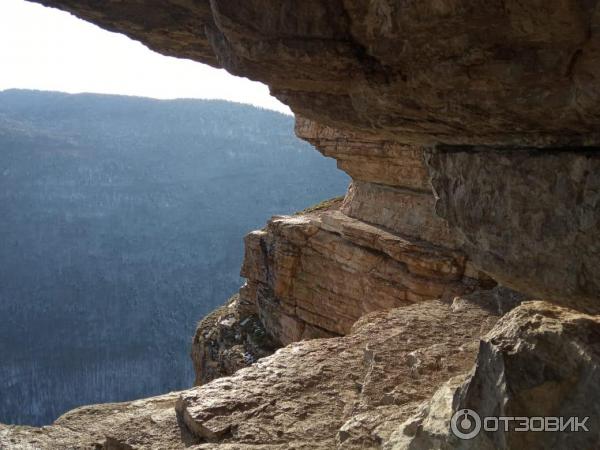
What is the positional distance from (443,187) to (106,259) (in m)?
160

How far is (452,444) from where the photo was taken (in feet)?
16.8

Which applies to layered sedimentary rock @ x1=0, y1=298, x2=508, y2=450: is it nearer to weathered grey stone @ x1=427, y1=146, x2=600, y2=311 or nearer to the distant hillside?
weathered grey stone @ x1=427, y1=146, x2=600, y2=311

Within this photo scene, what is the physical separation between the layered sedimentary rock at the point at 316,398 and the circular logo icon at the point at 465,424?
4.19 feet

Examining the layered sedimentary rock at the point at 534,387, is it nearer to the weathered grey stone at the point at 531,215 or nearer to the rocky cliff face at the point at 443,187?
the rocky cliff face at the point at 443,187

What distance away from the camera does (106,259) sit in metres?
155

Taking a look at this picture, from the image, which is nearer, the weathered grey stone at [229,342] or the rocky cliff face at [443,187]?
the rocky cliff face at [443,187]

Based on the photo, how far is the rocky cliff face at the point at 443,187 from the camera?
4051mm

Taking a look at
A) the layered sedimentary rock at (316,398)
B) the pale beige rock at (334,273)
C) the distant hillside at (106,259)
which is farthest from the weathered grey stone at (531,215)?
the distant hillside at (106,259)

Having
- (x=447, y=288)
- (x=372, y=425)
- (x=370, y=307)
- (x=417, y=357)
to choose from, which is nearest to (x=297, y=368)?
(x=417, y=357)

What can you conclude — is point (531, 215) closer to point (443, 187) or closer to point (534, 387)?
point (443, 187)

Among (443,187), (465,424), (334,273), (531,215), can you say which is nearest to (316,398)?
(465,424)

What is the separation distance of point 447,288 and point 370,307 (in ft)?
9.97

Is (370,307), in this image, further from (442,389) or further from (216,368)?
(442,389)

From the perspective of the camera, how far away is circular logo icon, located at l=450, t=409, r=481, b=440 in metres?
4.95
